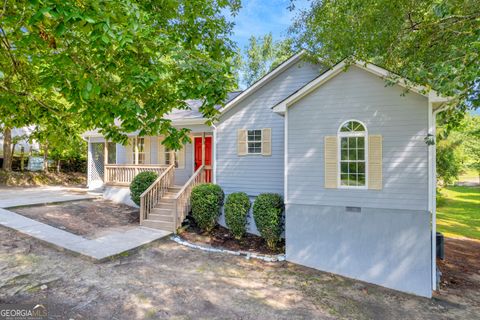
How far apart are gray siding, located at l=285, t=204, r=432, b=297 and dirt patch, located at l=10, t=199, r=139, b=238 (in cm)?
604

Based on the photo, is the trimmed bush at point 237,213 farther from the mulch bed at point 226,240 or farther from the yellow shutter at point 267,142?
the yellow shutter at point 267,142

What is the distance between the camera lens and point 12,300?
4.67 m

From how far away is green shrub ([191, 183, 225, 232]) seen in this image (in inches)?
372

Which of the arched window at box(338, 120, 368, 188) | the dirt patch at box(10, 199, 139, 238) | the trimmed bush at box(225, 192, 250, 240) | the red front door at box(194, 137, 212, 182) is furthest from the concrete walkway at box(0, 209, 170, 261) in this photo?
the arched window at box(338, 120, 368, 188)

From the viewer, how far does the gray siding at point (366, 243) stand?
642cm

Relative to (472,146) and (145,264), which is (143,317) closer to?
(145,264)

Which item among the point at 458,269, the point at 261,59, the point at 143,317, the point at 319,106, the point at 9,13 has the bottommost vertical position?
the point at 458,269

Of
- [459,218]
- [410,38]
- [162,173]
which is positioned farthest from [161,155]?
[459,218]

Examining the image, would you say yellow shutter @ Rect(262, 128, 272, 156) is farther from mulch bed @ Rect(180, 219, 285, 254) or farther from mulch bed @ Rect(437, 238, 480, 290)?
mulch bed @ Rect(437, 238, 480, 290)

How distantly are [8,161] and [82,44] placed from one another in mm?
19921

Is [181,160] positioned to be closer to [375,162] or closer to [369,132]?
[369,132]

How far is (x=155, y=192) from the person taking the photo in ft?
34.2

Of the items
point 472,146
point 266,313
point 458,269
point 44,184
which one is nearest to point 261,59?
point 472,146

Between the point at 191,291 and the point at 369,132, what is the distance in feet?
18.5
